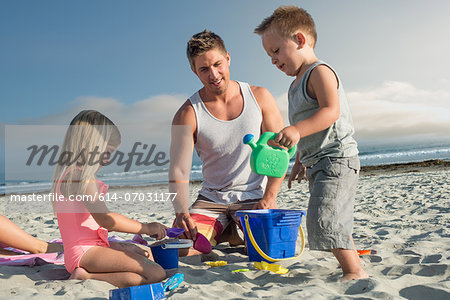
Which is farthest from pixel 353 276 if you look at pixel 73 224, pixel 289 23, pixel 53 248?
pixel 53 248

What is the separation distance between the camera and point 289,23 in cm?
219

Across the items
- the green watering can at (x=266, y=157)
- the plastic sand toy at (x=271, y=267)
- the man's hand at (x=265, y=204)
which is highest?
the green watering can at (x=266, y=157)

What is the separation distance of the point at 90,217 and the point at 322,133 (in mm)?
1447

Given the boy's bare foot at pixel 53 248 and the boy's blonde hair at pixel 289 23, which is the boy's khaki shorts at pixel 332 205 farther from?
the boy's bare foot at pixel 53 248

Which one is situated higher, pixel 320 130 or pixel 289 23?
pixel 289 23

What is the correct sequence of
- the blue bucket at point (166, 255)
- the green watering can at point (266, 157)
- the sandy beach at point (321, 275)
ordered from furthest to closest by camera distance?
the blue bucket at point (166, 255) → the green watering can at point (266, 157) → the sandy beach at point (321, 275)

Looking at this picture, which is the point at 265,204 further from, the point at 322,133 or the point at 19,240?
the point at 19,240

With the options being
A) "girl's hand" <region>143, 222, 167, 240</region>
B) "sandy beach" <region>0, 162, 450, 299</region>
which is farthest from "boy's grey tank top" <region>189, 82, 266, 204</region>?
"girl's hand" <region>143, 222, 167, 240</region>

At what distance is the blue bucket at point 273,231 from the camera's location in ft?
7.39

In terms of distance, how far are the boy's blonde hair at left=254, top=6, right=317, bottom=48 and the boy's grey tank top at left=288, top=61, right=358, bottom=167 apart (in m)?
0.23

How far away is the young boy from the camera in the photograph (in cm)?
206


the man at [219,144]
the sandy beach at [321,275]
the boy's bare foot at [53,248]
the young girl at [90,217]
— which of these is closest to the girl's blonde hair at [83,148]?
the young girl at [90,217]

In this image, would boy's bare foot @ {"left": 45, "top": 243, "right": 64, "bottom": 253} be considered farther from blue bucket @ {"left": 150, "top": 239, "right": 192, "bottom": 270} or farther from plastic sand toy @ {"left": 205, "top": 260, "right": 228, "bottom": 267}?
plastic sand toy @ {"left": 205, "top": 260, "right": 228, "bottom": 267}

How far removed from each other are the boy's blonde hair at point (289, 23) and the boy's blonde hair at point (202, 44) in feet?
1.58
